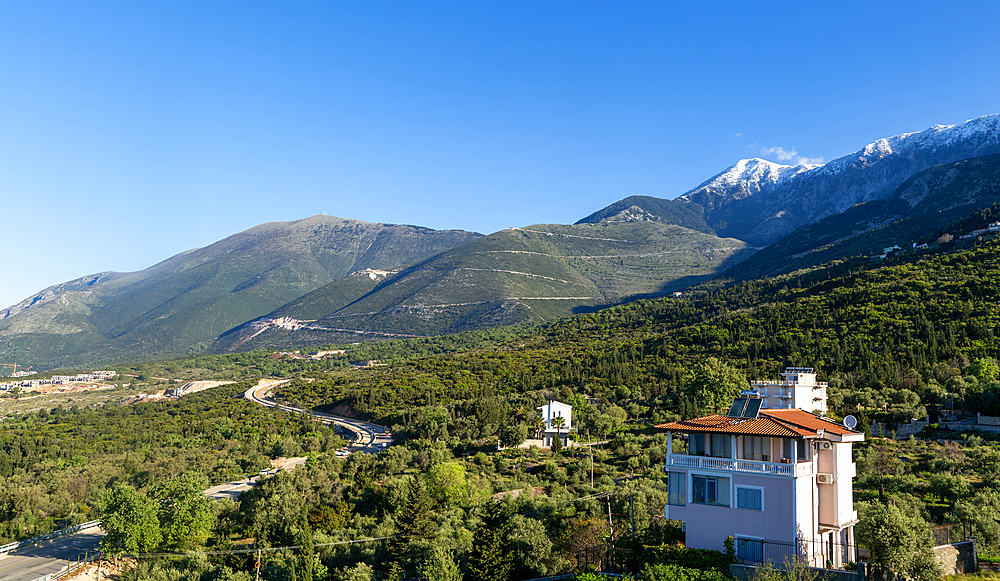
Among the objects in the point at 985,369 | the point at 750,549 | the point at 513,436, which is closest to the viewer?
the point at 750,549

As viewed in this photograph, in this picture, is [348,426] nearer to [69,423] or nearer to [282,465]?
[282,465]

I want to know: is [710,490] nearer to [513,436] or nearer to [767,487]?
[767,487]

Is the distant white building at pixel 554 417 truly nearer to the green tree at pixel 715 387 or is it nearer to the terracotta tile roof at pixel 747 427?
the green tree at pixel 715 387

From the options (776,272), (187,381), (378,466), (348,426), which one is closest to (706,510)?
(378,466)

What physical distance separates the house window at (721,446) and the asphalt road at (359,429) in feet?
144

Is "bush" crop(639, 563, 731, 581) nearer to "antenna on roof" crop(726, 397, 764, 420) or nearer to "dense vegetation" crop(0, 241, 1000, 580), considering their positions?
"dense vegetation" crop(0, 241, 1000, 580)

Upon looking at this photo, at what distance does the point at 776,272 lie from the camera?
16212 centimetres

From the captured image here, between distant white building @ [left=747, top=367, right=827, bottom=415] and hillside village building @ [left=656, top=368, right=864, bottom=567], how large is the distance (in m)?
27.6

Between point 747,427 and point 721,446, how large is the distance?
3.85ft

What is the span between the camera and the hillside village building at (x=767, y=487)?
2206 centimetres

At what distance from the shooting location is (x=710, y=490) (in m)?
23.4

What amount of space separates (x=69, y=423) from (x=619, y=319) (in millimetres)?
95035

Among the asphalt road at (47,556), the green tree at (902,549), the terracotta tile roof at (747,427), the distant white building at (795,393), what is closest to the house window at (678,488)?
the terracotta tile roof at (747,427)

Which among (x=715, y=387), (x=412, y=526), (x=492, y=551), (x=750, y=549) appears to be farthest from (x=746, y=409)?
(x=715, y=387)
